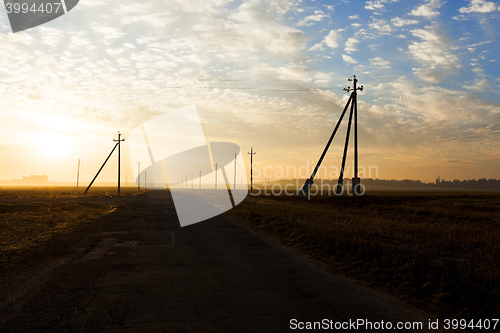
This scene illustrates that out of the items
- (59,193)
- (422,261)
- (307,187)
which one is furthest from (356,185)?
(59,193)

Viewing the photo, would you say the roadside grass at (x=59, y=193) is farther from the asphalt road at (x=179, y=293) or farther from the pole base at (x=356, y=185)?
the asphalt road at (x=179, y=293)

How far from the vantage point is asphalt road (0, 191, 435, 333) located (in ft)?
15.5

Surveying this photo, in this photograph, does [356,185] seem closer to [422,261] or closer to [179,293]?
[422,261]

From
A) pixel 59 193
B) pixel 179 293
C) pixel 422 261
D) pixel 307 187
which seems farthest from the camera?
pixel 59 193

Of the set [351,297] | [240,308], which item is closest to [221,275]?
[240,308]

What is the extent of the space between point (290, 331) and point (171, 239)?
889 centimetres

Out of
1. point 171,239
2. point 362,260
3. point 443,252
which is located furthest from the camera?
point 171,239

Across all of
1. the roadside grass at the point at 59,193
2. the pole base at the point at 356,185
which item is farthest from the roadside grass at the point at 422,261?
the roadside grass at the point at 59,193

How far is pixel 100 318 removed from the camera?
4820 millimetres

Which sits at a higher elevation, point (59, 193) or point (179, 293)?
point (179, 293)

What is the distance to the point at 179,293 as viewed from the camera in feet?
19.8

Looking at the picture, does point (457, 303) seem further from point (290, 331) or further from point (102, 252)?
point (102, 252)

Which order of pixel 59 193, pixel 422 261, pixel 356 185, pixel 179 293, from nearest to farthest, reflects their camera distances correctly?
pixel 179 293 → pixel 422 261 → pixel 356 185 → pixel 59 193

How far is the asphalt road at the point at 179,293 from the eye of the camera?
15.5 feet
